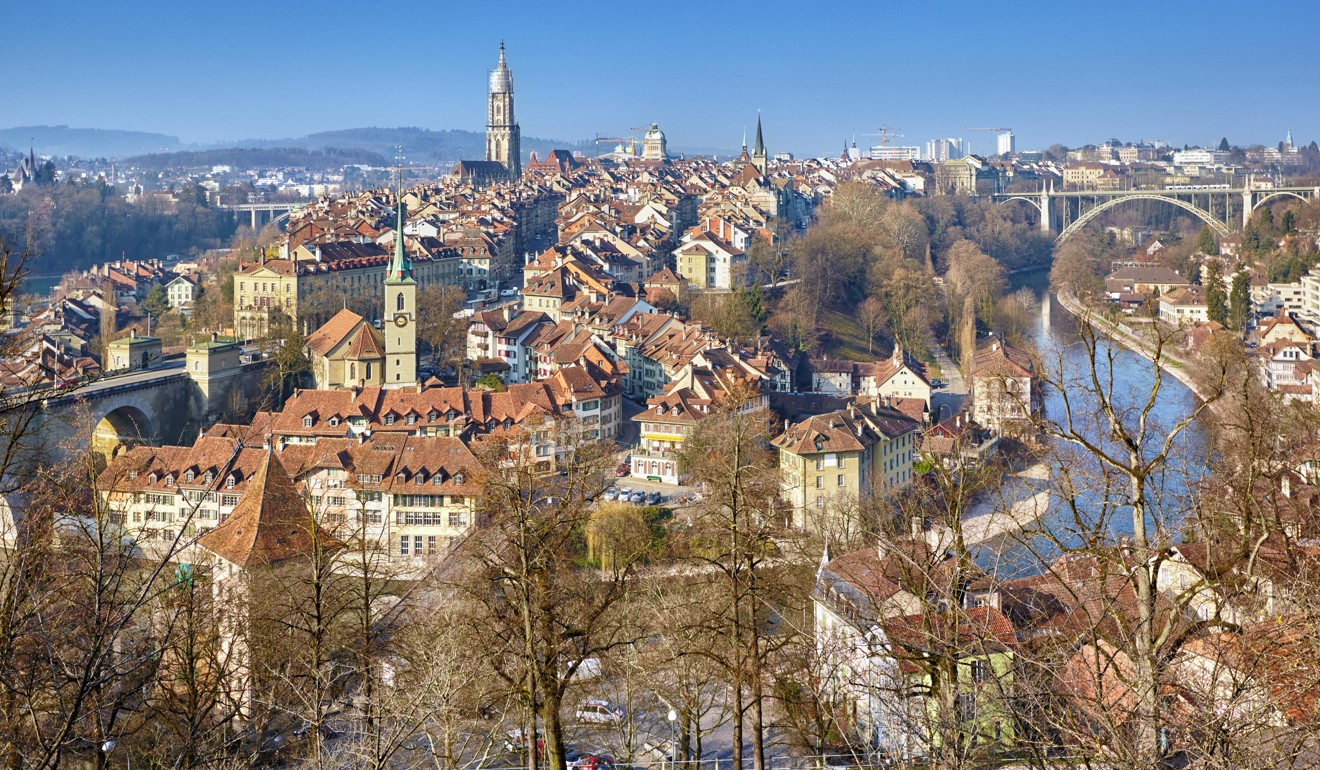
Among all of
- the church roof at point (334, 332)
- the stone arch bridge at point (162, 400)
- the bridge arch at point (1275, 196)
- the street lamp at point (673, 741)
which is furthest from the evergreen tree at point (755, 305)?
the bridge arch at point (1275, 196)

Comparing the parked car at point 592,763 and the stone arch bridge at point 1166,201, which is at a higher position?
the stone arch bridge at point 1166,201

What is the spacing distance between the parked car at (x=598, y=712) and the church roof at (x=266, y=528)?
168cm

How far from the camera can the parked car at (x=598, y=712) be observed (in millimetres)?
7142

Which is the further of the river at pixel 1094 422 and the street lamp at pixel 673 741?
the street lamp at pixel 673 741

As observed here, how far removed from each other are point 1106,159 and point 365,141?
273 feet

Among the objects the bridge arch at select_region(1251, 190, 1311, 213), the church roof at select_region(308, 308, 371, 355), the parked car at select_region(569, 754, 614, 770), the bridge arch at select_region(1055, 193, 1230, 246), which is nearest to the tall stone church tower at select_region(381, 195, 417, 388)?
the church roof at select_region(308, 308, 371, 355)

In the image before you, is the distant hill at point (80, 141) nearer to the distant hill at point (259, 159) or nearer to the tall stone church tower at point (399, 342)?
the distant hill at point (259, 159)

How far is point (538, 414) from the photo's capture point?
1510 cm

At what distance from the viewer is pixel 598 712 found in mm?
7555

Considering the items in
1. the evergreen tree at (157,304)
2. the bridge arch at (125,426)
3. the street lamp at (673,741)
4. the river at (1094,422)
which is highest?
the evergreen tree at (157,304)

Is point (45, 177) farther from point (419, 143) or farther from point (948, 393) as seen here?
point (419, 143)

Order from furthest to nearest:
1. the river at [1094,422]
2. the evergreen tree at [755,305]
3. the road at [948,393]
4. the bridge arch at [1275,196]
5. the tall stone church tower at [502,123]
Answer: the tall stone church tower at [502,123] < the bridge arch at [1275,196] < the evergreen tree at [755,305] < the road at [948,393] < the river at [1094,422]

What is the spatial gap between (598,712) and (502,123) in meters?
43.0

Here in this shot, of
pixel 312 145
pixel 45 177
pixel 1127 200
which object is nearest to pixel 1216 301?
pixel 1127 200
